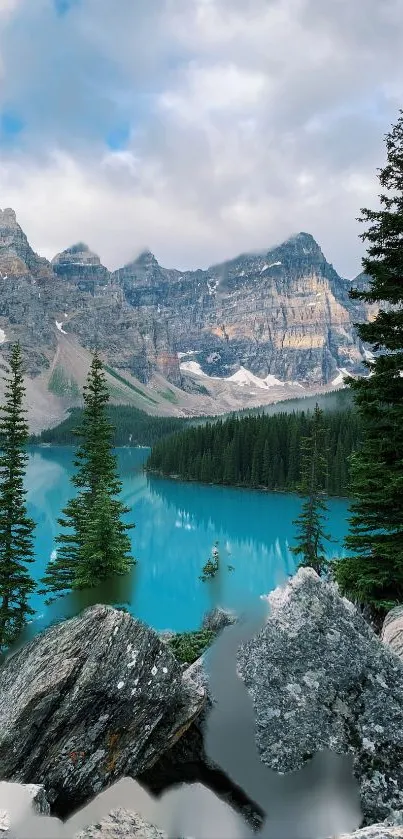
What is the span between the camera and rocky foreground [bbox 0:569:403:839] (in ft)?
18.5

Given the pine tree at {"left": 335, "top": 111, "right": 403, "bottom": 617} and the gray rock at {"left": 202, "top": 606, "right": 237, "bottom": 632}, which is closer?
the pine tree at {"left": 335, "top": 111, "right": 403, "bottom": 617}

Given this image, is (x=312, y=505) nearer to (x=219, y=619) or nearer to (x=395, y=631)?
(x=219, y=619)

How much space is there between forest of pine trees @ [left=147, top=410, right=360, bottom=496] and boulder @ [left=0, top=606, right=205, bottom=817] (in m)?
105

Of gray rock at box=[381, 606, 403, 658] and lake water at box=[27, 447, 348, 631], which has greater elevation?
gray rock at box=[381, 606, 403, 658]

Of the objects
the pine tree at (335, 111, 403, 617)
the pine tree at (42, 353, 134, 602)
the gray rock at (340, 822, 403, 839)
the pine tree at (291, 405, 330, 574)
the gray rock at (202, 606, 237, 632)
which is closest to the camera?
the gray rock at (340, 822, 403, 839)

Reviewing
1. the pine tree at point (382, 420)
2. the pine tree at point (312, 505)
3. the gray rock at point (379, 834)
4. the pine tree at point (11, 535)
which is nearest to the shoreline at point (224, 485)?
the pine tree at point (312, 505)

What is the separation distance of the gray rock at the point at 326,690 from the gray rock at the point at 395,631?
1961mm

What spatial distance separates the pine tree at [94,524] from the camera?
21.0 meters

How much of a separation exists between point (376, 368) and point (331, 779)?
9.27m

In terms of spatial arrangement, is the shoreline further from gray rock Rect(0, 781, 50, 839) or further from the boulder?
gray rock Rect(0, 781, 50, 839)

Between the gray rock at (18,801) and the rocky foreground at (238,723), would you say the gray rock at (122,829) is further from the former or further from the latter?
the gray rock at (18,801)

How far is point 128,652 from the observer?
6910 mm

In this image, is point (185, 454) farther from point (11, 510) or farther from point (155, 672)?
point (155, 672)

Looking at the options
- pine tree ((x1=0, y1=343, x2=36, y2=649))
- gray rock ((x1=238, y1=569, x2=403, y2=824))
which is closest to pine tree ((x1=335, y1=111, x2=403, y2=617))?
gray rock ((x1=238, y1=569, x2=403, y2=824))
